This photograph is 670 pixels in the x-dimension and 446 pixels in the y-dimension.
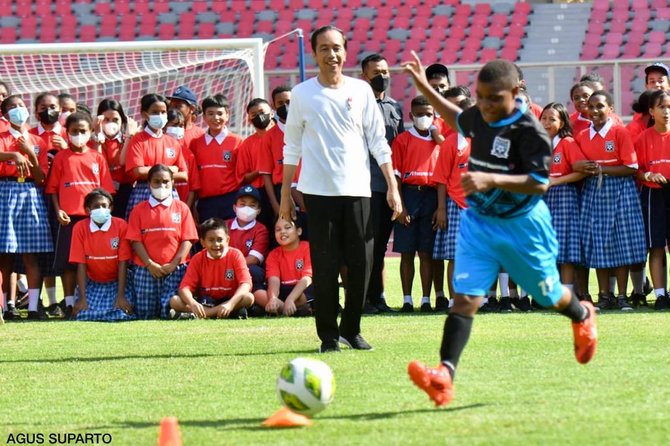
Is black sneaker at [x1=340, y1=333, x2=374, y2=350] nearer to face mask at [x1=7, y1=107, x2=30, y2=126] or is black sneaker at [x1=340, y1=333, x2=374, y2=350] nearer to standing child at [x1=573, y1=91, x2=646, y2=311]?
standing child at [x1=573, y1=91, x2=646, y2=311]

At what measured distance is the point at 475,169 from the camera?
588cm

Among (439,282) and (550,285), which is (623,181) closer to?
(439,282)

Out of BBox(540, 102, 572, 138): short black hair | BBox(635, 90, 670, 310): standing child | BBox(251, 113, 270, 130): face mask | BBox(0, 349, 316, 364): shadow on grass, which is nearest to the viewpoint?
BBox(0, 349, 316, 364): shadow on grass

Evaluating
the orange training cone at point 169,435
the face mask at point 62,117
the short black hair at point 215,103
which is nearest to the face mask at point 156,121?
the short black hair at point 215,103

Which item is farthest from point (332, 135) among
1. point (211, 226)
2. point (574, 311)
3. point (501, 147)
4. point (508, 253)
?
point (211, 226)

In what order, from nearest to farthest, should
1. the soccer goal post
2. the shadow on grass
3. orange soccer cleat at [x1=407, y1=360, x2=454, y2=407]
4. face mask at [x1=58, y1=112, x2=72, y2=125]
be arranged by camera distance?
1. orange soccer cleat at [x1=407, y1=360, x2=454, y2=407]
2. the shadow on grass
3. face mask at [x1=58, y1=112, x2=72, y2=125]
4. the soccer goal post

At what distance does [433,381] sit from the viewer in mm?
5402

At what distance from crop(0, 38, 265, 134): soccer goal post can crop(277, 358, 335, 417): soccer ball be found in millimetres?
8151

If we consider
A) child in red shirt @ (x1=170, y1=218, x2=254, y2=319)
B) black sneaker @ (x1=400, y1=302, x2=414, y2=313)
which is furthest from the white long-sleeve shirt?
black sneaker @ (x1=400, y1=302, x2=414, y2=313)

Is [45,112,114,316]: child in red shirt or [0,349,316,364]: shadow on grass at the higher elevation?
[45,112,114,316]: child in red shirt

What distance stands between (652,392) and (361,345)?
8.12ft

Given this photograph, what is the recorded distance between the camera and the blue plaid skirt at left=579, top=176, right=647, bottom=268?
10.6 meters

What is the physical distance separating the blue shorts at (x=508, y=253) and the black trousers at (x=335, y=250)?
1887mm

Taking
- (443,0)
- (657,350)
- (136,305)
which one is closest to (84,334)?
(136,305)
